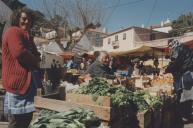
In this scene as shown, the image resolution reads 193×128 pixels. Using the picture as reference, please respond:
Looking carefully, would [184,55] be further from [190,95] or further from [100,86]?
[100,86]

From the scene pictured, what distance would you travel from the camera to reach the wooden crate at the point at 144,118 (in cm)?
757

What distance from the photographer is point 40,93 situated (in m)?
7.79

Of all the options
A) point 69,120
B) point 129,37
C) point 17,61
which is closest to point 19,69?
point 17,61

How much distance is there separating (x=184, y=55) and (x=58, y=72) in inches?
480

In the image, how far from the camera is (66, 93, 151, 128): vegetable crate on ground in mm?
6738

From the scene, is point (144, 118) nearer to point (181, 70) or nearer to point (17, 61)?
point (181, 70)

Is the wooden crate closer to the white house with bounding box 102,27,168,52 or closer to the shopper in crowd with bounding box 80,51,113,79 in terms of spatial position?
the shopper in crowd with bounding box 80,51,113,79

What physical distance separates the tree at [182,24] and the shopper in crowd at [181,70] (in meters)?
50.4

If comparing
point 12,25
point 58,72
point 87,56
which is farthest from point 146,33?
point 12,25

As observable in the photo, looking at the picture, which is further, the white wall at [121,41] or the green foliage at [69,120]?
the white wall at [121,41]

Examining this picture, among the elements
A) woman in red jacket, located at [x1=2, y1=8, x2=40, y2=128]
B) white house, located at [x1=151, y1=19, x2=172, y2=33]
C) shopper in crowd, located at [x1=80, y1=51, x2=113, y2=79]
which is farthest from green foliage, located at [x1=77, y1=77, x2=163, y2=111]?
white house, located at [x1=151, y1=19, x2=172, y2=33]

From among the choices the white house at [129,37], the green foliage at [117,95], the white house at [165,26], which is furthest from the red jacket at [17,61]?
the white house at [165,26]

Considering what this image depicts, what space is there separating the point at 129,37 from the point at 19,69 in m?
59.2

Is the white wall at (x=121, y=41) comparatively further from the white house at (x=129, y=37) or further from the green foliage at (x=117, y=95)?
the green foliage at (x=117, y=95)
